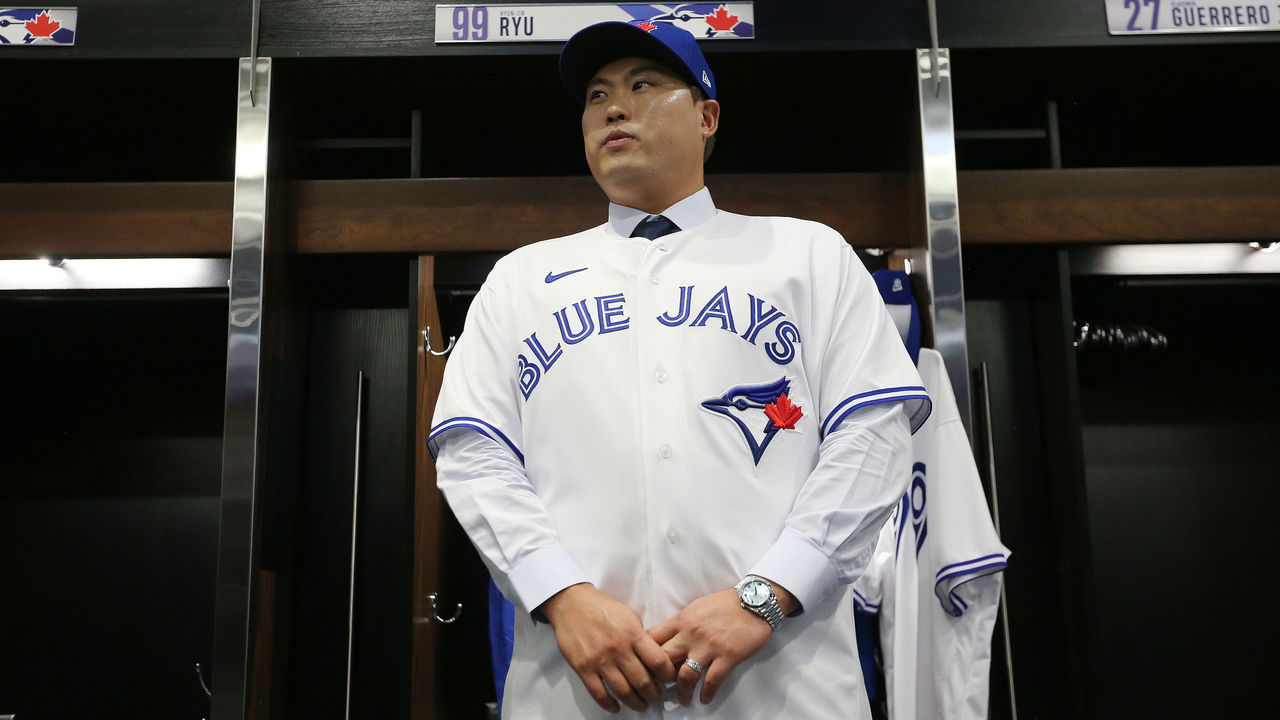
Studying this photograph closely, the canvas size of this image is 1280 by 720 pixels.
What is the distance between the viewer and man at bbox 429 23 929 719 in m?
1.36

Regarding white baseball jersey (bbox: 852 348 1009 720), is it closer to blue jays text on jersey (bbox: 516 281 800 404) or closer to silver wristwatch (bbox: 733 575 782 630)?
blue jays text on jersey (bbox: 516 281 800 404)

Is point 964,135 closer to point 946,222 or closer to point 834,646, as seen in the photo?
point 946,222

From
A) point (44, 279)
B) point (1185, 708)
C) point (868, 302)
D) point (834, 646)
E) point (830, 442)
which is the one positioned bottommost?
point (1185, 708)

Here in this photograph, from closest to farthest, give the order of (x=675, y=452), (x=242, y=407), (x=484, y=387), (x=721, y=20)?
(x=675, y=452), (x=484, y=387), (x=242, y=407), (x=721, y=20)

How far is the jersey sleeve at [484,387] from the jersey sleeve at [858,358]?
434 mm

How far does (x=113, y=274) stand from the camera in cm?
297

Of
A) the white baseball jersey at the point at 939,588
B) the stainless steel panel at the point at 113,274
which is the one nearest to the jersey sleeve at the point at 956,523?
the white baseball jersey at the point at 939,588

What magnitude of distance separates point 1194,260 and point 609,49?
1902 mm

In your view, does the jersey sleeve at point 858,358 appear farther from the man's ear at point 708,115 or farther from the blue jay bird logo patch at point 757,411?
the man's ear at point 708,115

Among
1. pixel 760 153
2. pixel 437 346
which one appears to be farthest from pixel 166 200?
pixel 760 153

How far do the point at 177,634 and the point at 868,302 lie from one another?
2.65 m

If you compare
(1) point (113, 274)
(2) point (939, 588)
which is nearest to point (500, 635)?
(2) point (939, 588)

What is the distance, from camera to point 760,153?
345 centimetres

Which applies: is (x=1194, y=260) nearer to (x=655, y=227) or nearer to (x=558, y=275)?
(x=655, y=227)
